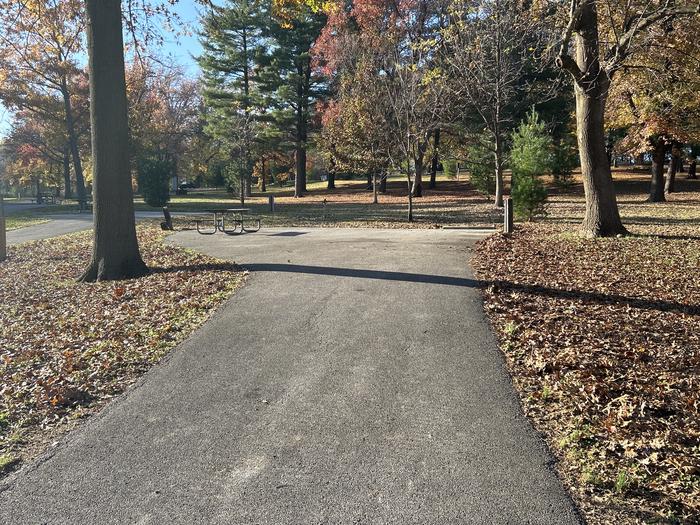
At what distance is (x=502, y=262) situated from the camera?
9805mm

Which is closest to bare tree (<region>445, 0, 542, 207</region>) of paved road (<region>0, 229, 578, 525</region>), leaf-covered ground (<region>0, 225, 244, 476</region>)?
leaf-covered ground (<region>0, 225, 244, 476</region>)

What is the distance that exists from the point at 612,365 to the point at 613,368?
76 millimetres

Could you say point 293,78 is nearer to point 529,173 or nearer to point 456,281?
point 529,173

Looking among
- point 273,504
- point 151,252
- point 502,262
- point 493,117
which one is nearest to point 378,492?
point 273,504

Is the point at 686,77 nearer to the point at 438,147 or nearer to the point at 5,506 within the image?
the point at 438,147

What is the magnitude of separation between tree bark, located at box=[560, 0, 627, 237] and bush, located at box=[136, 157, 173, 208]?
86.2 ft

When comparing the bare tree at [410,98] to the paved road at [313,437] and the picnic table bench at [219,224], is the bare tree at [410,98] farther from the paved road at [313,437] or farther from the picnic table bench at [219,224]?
the paved road at [313,437]

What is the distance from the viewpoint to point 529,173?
1579 centimetres

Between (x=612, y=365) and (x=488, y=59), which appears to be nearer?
(x=612, y=365)

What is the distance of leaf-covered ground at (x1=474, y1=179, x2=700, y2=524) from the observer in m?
3.07

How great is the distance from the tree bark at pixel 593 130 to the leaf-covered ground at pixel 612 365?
1925mm

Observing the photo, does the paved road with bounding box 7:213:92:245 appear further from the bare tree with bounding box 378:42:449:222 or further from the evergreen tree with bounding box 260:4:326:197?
the evergreen tree with bounding box 260:4:326:197

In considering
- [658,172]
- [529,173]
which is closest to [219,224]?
[529,173]

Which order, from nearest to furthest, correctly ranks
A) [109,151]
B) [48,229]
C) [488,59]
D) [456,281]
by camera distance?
[456,281], [109,151], [48,229], [488,59]
